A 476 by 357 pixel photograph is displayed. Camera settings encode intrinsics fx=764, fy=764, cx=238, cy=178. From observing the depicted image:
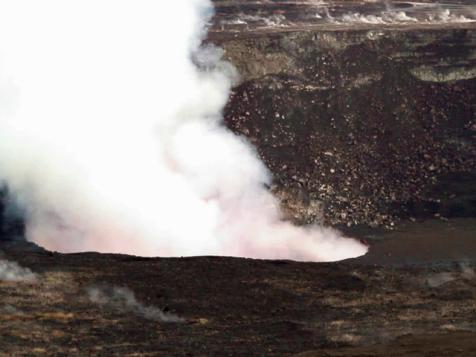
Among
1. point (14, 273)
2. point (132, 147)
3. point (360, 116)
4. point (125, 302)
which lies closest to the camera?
point (125, 302)

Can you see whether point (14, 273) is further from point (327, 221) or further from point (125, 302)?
point (327, 221)

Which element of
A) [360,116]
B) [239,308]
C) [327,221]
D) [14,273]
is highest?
[360,116]

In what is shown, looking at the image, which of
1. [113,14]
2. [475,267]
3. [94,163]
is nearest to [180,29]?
[113,14]

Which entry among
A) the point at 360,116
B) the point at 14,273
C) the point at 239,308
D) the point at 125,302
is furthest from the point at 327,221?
the point at 14,273

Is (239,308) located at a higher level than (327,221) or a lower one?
lower

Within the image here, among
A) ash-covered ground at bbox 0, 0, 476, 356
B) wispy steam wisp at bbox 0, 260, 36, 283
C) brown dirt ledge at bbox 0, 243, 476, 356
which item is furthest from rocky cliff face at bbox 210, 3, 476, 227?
wispy steam wisp at bbox 0, 260, 36, 283

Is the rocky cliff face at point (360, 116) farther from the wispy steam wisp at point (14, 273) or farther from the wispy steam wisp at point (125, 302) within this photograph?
the wispy steam wisp at point (14, 273)

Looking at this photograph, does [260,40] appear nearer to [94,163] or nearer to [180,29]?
[180,29]

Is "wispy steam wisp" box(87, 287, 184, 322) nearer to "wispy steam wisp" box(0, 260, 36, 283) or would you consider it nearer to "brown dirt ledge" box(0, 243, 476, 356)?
"brown dirt ledge" box(0, 243, 476, 356)

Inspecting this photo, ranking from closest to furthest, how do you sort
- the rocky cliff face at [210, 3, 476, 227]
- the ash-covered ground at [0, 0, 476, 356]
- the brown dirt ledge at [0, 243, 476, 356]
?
1. the brown dirt ledge at [0, 243, 476, 356]
2. the ash-covered ground at [0, 0, 476, 356]
3. the rocky cliff face at [210, 3, 476, 227]
